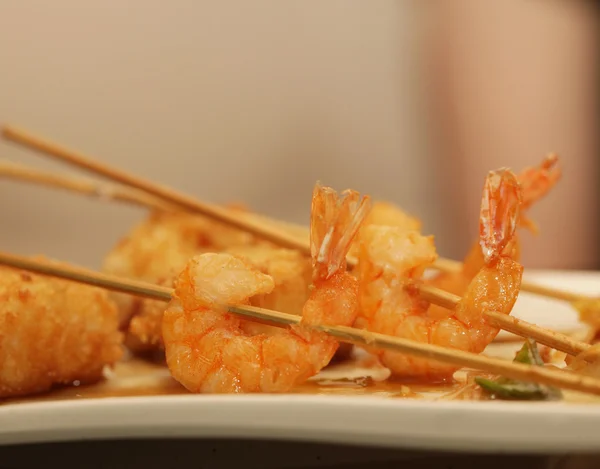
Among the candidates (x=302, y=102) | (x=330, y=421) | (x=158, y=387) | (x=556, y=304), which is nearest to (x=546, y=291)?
(x=556, y=304)

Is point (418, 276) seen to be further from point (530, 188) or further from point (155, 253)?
point (155, 253)

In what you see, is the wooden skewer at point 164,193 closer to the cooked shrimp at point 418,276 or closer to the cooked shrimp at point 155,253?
the cooked shrimp at point 418,276

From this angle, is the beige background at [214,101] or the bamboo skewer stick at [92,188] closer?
the bamboo skewer stick at [92,188]

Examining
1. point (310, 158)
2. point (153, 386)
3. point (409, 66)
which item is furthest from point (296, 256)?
point (409, 66)

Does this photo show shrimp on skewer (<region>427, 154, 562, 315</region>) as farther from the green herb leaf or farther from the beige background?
the beige background

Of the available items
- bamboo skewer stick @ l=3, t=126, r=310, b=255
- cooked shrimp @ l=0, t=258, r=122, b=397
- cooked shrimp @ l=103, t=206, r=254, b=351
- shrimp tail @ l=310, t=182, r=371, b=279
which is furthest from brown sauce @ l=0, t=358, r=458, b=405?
bamboo skewer stick @ l=3, t=126, r=310, b=255

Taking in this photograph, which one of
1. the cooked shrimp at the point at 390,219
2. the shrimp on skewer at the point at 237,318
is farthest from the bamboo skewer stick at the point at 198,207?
the shrimp on skewer at the point at 237,318

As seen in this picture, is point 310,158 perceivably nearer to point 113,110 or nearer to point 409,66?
point 409,66
